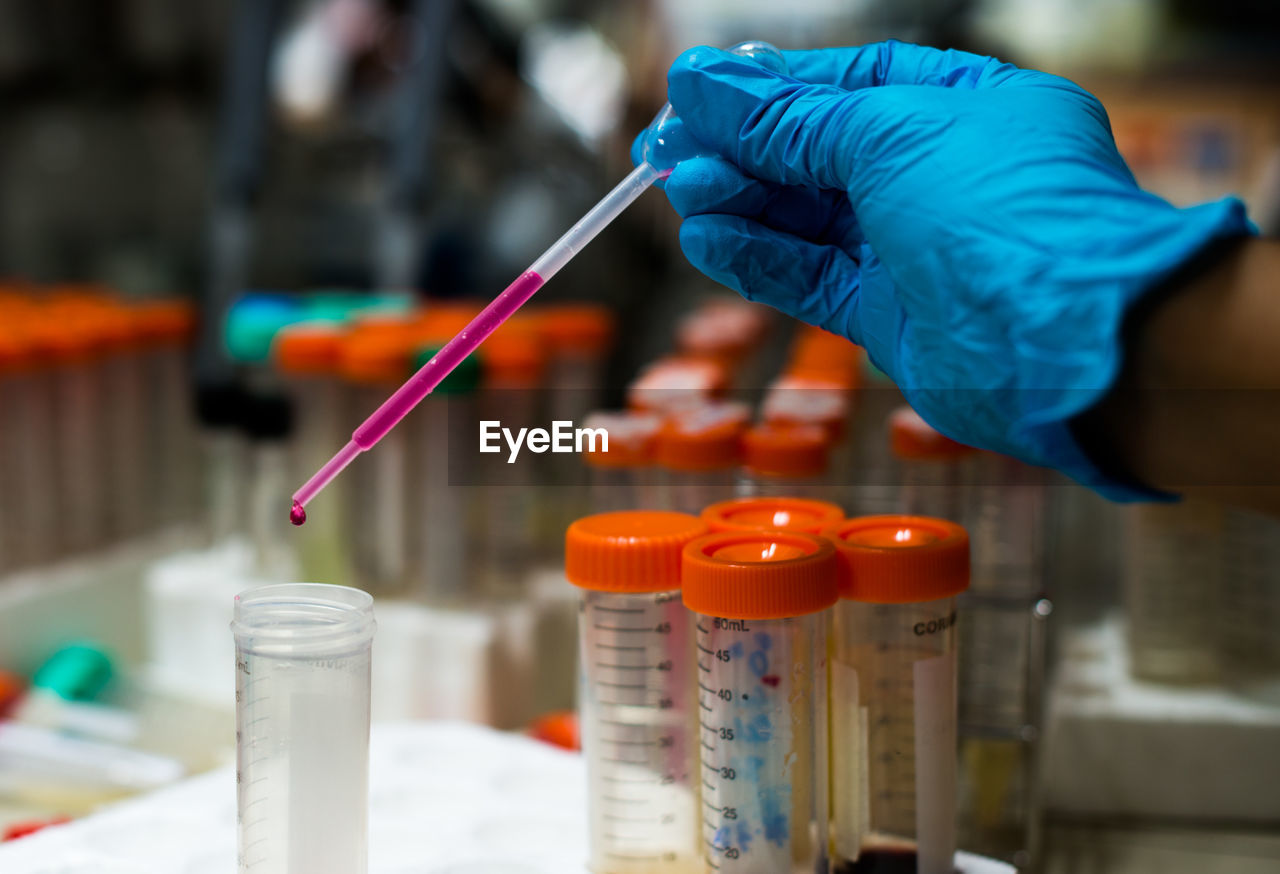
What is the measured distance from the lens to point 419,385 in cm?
82

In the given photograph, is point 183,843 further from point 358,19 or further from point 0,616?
point 358,19

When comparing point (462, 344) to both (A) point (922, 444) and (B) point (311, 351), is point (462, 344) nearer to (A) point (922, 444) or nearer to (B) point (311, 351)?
(A) point (922, 444)

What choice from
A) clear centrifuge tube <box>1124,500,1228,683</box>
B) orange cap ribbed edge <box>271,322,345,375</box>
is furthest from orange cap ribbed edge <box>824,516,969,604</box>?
orange cap ribbed edge <box>271,322,345,375</box>

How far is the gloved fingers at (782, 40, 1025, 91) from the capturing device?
35.4 inches

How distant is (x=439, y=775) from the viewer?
0.99 meters

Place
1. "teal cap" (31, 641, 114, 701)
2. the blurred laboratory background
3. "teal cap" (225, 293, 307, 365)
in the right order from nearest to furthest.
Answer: the blurred laboratory background, "teal cap" (31, 641, 114, 701), "teal cap" (225, 293, 307, 365)

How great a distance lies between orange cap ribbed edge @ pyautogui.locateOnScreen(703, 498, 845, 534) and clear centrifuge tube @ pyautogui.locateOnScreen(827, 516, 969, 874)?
0.25 ft

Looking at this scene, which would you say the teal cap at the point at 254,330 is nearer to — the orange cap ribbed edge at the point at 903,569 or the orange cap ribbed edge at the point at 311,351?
the orange cap ribbed edge at the point at 311,351

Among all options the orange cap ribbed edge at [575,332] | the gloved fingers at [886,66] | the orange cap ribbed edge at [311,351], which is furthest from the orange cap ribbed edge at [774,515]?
the orange cap ribbed edge at [575,332]

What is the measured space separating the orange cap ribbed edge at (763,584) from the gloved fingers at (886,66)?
0.39 meters

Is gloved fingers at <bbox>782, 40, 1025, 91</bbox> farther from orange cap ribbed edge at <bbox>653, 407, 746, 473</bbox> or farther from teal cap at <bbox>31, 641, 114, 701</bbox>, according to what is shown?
teal cap at <bbox>31, 641, 114, 701</bbox>

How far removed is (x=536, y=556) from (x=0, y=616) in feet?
2.13

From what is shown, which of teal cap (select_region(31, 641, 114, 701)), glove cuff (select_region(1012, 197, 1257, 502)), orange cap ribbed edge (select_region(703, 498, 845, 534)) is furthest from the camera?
teal cap (select_region(31, 641, 114, 701))

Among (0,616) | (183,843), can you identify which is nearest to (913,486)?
(183,843)
